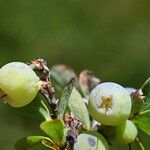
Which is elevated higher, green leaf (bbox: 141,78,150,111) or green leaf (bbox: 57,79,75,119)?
green leaf (bbox: 57,79,75,119)

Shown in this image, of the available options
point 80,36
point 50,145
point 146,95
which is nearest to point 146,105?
point 146,95

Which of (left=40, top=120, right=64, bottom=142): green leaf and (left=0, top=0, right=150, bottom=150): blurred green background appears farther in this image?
(left=0, top=0, right=150, bottom=150): blurred green background

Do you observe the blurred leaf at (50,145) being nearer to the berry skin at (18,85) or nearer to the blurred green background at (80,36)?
the berry skin at (18,85)

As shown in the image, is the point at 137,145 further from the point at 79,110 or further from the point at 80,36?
the point at 80,36

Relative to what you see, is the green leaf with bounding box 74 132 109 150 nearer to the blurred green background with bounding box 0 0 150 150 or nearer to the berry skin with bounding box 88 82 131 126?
the berry skin with bounding box 88 82 131 126

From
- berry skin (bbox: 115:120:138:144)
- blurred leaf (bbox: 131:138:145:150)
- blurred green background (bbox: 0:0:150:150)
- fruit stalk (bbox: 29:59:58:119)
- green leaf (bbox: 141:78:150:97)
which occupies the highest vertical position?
fruit stalk (bbox: 29:59:58:119)

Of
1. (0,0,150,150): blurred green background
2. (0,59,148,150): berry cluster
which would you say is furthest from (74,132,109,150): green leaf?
(0,0,150,150): blurred green background
